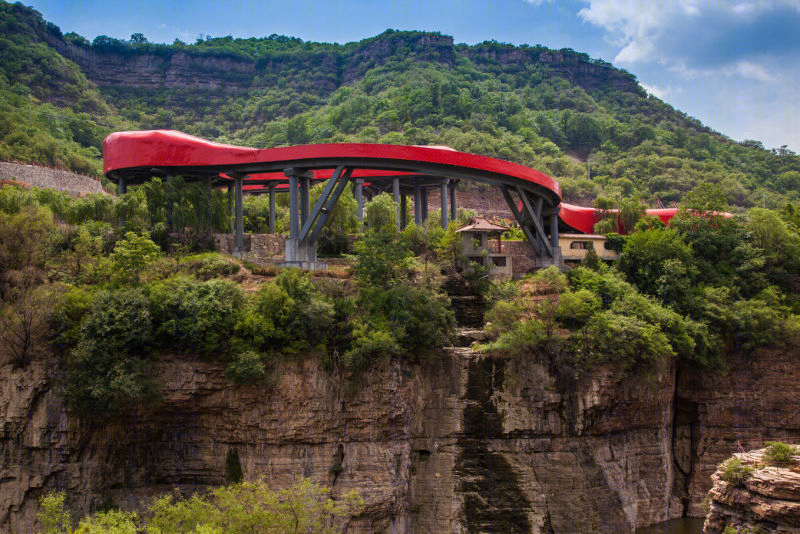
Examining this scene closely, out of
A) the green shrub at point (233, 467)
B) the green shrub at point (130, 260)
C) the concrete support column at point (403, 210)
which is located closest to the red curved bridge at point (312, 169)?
the concrete support column at point (403, 210)

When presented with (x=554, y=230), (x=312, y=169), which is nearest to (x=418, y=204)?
(x=554, y=230)

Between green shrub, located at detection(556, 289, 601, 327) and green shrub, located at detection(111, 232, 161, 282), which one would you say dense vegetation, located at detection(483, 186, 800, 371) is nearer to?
green shrub, located at detection(556, 289, 601, 327)

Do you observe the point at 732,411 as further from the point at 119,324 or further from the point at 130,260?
the point at 130,260

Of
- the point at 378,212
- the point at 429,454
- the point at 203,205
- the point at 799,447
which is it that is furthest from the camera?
the point at 378,212

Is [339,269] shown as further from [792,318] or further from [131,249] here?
[792,318]

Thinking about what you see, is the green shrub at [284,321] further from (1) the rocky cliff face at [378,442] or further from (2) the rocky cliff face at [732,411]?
(2) the rocky cliff face at [732,411]

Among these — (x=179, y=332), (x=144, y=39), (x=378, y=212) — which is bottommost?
(x=179, y=332)

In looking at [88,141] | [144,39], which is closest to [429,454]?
[88,141]
